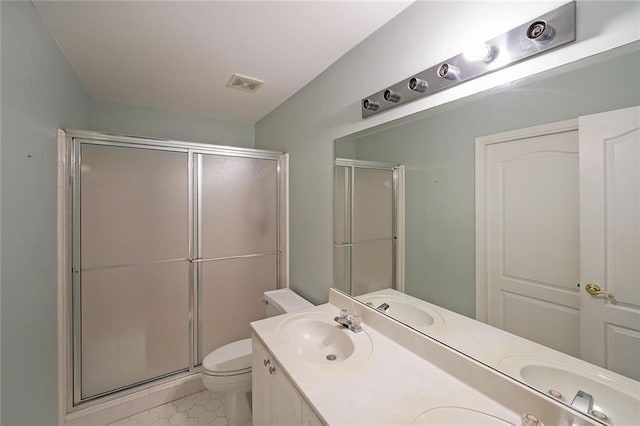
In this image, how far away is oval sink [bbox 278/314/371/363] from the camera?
124cm

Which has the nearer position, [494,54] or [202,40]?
[494,54]

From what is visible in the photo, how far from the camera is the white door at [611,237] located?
622 millimetres

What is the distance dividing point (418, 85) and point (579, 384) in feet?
3.62

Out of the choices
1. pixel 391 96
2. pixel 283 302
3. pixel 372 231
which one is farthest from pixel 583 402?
pixel 283 302

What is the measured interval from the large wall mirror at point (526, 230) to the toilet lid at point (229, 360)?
105cm

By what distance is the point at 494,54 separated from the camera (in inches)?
34.5

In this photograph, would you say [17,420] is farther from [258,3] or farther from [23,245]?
[258,3]

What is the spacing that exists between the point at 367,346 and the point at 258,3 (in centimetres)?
162

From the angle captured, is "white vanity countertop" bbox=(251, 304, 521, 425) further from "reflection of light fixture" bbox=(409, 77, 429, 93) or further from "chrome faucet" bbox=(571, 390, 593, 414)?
"reflection of light fixture" bbox=(409, 77, 429, 93)

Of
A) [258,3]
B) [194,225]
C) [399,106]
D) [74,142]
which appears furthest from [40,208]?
[399,106]

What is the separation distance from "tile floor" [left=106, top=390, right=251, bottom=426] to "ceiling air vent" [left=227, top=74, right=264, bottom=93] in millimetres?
2365

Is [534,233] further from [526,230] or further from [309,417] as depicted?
[309,417]

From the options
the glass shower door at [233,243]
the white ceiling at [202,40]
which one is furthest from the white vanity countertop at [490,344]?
the glass shower door at [233,243]

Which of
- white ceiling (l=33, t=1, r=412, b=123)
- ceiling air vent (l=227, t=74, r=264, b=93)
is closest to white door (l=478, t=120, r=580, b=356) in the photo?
white ceiling (l=33, t=1, r=412, b=123)
